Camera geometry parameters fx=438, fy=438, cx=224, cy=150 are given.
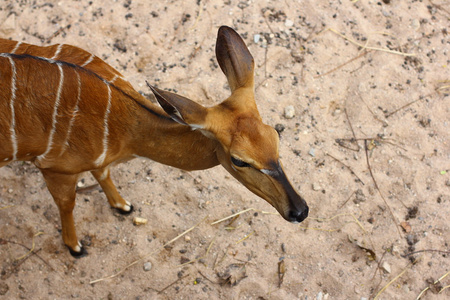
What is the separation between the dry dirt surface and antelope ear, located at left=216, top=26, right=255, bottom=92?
1510mm

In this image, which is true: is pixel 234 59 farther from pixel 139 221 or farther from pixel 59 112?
pixel 139 221

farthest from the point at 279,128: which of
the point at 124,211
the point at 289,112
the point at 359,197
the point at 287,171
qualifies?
the point at 124,211

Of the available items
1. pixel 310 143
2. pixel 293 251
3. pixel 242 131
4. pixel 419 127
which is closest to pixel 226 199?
pixel 293 251

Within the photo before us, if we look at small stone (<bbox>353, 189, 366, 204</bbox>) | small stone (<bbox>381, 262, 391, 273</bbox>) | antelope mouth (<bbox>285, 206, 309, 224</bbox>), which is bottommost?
small stone (<bbox>381, 262, 391, 273</bbox>)

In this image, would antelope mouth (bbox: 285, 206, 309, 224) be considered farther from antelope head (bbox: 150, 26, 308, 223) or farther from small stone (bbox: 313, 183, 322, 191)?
small stone (bbox: 313, 183, 322, 191)

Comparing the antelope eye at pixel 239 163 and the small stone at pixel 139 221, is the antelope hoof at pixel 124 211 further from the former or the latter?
the antelope eye at pixel 239 163

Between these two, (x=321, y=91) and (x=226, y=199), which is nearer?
(x=226, y=199)

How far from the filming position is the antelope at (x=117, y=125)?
2941 millimetres

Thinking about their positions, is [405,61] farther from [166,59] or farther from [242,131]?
[242,131]

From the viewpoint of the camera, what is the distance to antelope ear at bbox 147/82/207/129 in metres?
2.71

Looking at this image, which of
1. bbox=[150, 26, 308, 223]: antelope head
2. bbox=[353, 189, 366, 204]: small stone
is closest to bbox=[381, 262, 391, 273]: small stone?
bbox=[353, 189, 366, 204]: small stone

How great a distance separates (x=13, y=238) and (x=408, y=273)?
3.73 metres

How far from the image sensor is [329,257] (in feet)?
13.5

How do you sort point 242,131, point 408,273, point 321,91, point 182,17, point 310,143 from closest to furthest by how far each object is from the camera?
1. point 242,131
2. point 408,273
3. point 310,143
4. point 321,91
5. point 182,17
